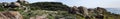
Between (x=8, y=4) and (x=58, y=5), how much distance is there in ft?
7.32

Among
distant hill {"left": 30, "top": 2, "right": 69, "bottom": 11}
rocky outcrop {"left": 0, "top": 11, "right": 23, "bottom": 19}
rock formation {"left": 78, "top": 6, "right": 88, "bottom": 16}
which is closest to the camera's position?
rocky outcrop {"left": 0, "top": 11, "right": 23, "bottom": 19}

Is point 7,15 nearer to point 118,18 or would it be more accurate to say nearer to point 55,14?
point 118,18

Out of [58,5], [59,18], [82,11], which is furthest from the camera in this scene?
[58,5]

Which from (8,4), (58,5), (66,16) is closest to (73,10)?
(66,16)

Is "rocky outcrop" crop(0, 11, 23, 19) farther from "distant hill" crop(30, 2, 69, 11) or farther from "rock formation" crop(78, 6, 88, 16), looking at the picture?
"distant hill" crop(30, 2, 69, 11)

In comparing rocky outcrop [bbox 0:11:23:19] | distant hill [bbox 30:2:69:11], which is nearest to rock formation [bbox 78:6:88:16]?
distant hill [bbox 30:2:69:11]

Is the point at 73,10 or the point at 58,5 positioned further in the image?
the point at 58,5

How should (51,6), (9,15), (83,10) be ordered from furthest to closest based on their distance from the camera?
1. (51,6)
2. (83,10)
3. (9,15)

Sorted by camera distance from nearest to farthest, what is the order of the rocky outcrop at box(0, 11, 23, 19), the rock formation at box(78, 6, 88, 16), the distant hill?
the rocky outcrop at box(0, 11, 23, 19)
the rock formation at box(78, 6, 88, 16)
the distant hill

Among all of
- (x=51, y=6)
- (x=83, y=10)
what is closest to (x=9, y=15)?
(x=83, y=10)

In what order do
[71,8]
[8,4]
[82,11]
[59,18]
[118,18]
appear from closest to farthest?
1. [118,18]
2. [59,18]
3. [82,11]
4. [71,8]
5. [8,4]

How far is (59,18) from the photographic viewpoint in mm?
6543

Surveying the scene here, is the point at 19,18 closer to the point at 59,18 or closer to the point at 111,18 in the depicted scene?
the point at 111,18

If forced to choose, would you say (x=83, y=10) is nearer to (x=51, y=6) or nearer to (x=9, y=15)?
(x=51, y=6)
